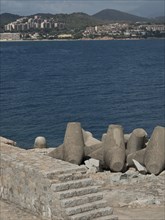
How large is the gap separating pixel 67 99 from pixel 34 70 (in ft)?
119

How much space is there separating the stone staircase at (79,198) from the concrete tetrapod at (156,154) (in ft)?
24.3

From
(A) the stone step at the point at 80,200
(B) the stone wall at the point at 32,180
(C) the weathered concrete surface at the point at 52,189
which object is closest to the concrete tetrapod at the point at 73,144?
(B) the stone wall at the point at 32,180

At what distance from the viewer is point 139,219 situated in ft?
51.9

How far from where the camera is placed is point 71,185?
47.3 feet

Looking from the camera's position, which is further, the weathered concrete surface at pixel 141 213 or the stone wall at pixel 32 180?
the weathered concrete surface at pixel 141 213

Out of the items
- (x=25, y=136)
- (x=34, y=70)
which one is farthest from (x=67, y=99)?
(x=34, y=70)

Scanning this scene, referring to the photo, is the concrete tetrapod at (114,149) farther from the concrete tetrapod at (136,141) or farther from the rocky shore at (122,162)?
the concrete tetrapod at (136,141)

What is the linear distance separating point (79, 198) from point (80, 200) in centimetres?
5

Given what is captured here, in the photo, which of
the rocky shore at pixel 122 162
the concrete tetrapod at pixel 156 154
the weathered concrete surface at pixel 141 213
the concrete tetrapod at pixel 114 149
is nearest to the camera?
the weathered concrete surface at pixel 141 213

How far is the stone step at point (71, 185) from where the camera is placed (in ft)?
46.1

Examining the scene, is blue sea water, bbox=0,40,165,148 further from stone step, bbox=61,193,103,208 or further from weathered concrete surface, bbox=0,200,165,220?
stone step, bbox=61,193,103,208

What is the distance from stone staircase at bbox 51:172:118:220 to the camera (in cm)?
1392

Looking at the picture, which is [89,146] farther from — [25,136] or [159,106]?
[159,106]

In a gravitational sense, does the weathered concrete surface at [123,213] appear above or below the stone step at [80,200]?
below
